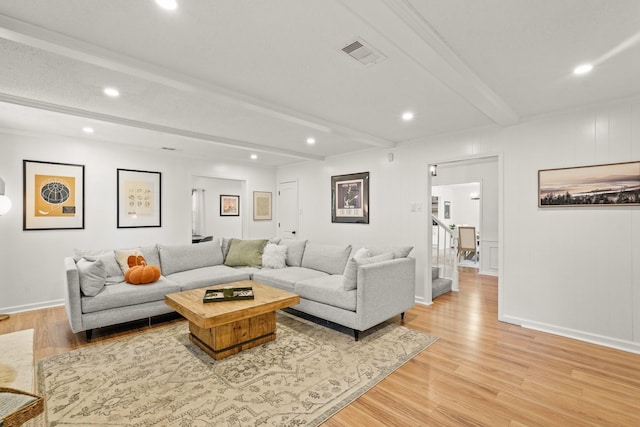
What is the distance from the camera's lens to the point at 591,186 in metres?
3.16

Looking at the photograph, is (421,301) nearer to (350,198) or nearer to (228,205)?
(350,198)

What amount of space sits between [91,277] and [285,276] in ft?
7.09

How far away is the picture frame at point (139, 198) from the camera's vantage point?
489 centimetres

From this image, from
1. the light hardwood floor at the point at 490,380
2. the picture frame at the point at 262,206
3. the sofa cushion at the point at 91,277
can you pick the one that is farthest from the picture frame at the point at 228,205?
the sofa cushion at the point at 91,277

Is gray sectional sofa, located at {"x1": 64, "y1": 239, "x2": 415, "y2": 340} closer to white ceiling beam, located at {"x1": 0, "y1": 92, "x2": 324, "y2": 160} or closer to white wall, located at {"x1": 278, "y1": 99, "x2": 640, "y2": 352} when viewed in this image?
white wall, located at {"x1": 278, "y1": 99, "x2": 640, "y2": 352}

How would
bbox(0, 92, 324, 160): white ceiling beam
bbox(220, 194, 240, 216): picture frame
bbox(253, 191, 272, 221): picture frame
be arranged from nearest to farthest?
1. bbox(0, 92, 324, 160): white ceiling beam
2. bbox(253, 191, 272, 221): picture frame
3. bbox(220, 194, 240, 216): picture frame

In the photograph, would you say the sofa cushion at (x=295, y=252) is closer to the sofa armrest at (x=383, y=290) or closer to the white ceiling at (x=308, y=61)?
the sofa armrest at (x=383, y=290)

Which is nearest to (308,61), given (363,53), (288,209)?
(363,53)

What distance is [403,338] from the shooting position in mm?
3227

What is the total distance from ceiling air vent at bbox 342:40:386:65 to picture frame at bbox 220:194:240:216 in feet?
21.9

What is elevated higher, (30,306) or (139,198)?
(139,198)

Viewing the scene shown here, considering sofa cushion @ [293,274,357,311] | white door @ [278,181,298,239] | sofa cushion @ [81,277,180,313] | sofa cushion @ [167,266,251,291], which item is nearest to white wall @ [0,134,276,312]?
sofa cushion @ [167,266,251,291]

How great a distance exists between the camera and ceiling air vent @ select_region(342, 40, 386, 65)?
204 cm

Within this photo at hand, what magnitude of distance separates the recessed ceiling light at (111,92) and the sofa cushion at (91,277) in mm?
1793
